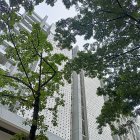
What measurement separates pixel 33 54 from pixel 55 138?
702 cm

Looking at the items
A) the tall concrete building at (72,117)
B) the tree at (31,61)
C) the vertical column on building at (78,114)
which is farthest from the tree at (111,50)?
the vertical column on building at (78,114)

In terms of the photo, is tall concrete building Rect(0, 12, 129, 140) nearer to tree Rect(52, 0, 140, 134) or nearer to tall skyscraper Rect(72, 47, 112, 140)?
tall skyscraper Rect(72, 47, 112, 140)

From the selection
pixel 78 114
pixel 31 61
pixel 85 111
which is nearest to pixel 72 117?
pixel 78 114

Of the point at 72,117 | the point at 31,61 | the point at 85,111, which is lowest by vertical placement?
the point at 31,61

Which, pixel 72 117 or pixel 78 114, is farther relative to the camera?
pixel 72 117

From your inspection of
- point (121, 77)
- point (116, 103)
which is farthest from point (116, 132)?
point (121, 77)

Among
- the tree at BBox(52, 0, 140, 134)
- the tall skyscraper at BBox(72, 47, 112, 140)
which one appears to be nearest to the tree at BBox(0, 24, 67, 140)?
the tree at BBox(52, 0, 140, 134)

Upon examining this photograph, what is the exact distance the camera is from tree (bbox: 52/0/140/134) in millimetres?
7887

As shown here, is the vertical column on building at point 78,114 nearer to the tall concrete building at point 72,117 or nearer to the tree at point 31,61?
the tall concrete building at point 72,117

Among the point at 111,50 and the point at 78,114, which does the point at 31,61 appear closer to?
the point at 111,50

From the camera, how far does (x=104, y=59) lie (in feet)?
27.8

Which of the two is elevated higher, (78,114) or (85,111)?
(85,111)

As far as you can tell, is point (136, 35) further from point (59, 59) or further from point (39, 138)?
point (39, 138)

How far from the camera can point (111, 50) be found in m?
8.43
